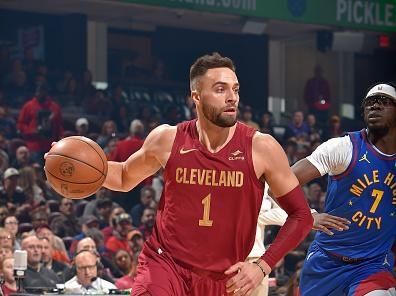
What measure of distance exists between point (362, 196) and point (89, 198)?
875 cm

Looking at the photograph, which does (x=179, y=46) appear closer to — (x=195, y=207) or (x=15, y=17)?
(x=15, y=17)

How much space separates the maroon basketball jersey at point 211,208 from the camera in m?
5.34

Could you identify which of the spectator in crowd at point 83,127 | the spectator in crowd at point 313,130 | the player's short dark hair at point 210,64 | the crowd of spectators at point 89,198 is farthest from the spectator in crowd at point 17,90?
the player's short dark hair at point 210,64

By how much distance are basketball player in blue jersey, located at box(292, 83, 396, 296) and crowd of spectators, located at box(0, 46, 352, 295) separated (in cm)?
326

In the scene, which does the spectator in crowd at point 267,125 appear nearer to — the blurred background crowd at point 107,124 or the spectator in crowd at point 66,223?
the blurred background crowd at point 107,124

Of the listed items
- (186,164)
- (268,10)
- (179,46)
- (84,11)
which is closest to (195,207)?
(186,164)

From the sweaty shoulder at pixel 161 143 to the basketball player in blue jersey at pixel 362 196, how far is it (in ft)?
3.92

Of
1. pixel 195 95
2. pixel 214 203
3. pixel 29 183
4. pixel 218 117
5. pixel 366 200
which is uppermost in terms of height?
pixel 195 95

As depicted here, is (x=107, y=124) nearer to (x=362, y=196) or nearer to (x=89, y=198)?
(x=89, y=198)

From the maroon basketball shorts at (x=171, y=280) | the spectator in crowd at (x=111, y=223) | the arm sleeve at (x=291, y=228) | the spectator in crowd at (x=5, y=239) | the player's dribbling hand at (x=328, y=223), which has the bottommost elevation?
the spectator in crowd at (x=111, y=223)

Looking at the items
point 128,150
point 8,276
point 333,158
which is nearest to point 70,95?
point 128,150

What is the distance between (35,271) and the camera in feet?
32.8

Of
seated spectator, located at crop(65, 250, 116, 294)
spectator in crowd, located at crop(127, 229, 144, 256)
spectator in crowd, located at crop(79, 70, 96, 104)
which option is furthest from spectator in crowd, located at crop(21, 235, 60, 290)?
spectator in crowd, located at crop(79, 70, 96, 104)

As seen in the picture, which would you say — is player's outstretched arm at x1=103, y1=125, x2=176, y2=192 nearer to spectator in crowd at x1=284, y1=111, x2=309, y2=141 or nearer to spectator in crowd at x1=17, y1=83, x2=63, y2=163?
spectator in crowd at x1=17, y1=83, x2=63, y2=163
